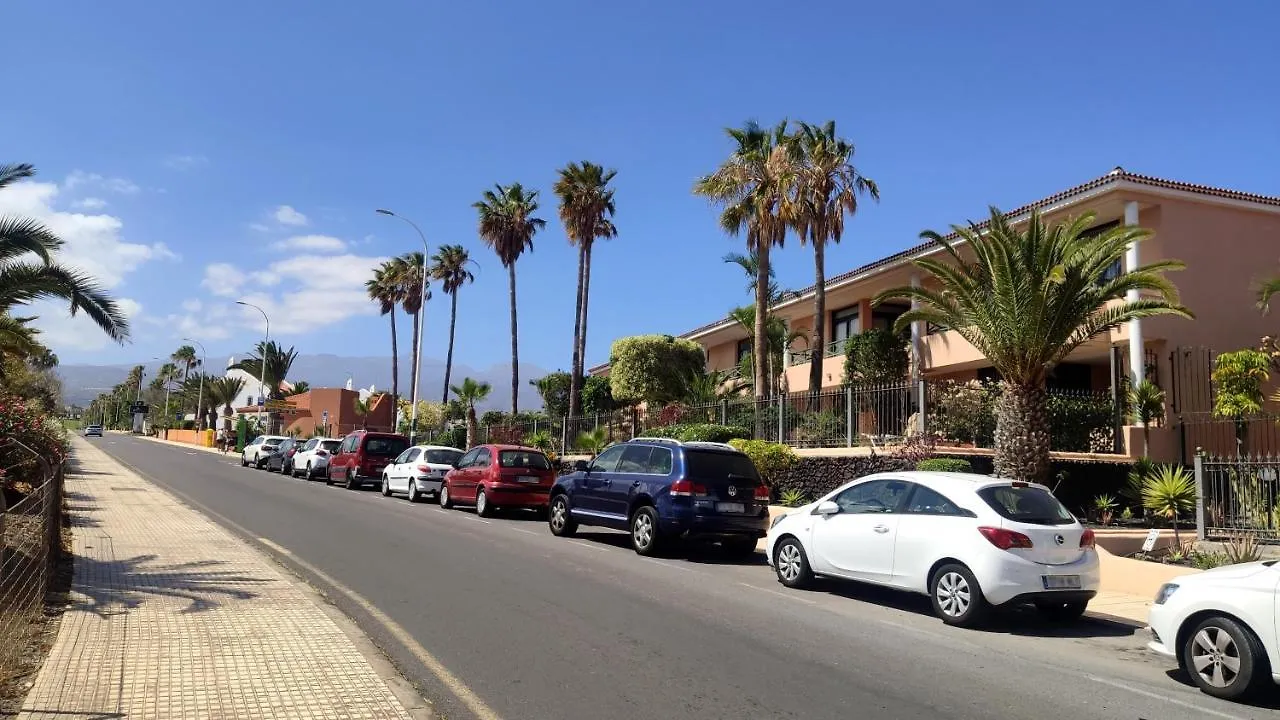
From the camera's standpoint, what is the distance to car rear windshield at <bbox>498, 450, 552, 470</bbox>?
19031 millimetres

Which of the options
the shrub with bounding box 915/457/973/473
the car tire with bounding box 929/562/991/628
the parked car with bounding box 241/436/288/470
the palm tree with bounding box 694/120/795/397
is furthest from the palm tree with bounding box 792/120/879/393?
the parked car with bounding box 241/436/288/470

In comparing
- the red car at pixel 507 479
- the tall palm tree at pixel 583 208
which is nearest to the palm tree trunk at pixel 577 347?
the tall palm tree at pixel 583 208

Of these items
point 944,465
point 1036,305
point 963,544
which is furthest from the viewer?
point 944,465

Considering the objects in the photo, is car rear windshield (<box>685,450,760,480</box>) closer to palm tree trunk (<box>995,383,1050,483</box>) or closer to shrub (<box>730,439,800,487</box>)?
palm tree trunk (<box>995,383,1050,483</box>)

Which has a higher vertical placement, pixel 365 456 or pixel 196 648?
pixel 365 456

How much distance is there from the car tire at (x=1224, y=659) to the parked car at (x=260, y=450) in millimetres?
37054

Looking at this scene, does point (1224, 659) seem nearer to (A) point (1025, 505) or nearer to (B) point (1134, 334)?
(A) point (1025, 505)

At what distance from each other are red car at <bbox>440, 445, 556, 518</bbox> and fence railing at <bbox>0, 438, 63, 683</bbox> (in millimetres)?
10378

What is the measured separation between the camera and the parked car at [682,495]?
507 inches

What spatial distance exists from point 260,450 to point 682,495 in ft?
104

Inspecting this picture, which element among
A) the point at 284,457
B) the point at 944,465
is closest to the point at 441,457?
the point at 944,465

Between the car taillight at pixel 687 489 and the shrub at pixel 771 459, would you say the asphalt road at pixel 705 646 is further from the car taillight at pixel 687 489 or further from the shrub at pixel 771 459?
the shrub at pixel 771 459

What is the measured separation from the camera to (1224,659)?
638cm

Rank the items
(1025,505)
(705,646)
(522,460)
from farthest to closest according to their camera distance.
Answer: (522,460) → (1025,505) → (705,646)
